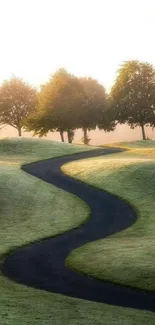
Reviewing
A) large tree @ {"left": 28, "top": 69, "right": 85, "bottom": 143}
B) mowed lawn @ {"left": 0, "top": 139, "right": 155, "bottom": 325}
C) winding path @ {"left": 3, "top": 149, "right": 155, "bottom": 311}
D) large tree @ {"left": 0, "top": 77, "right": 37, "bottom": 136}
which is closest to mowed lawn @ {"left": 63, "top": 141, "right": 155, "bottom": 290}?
winding path @ {"left": 3, "top": 149, "right": 155, "bottom": 311}

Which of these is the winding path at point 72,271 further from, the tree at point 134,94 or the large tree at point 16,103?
the large tree at point 16,103

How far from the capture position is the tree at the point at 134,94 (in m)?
113

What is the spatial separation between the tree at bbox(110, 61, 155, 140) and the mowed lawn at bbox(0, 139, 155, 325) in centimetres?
2977

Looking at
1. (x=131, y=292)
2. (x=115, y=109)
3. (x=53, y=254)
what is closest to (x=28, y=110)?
(x=115, y=109)

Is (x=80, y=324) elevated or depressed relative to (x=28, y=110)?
depressed

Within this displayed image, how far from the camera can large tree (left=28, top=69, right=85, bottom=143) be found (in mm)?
111688

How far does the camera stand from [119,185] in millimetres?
51281

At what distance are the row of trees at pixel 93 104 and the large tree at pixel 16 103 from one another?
133 inches

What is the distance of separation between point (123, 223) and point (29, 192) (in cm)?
1399

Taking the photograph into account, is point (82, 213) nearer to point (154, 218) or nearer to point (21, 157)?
point (154, 218)

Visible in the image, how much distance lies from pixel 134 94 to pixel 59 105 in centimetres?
1826

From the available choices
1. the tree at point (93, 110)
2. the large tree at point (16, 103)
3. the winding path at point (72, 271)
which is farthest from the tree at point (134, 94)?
the winding path at point (72, 271)

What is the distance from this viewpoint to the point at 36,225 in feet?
127

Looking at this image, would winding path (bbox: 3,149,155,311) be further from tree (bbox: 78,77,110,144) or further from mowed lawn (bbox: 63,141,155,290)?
tree (bbox: 78,77,110,144)
